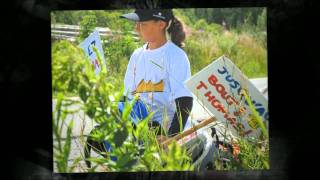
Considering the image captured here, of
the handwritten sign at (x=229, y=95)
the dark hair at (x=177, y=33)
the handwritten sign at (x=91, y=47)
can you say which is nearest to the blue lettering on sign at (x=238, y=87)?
the handwritten sign at (x=229, y=95)

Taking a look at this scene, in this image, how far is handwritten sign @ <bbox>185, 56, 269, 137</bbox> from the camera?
6.25 meters

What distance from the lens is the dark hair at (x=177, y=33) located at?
20.5ft

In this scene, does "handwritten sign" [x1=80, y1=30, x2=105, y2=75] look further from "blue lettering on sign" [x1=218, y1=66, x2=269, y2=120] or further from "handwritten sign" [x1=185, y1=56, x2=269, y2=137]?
"blue lettering on sign" [x1=218, y1=66, x2=269, y2=120]

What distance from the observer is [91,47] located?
6242 mm

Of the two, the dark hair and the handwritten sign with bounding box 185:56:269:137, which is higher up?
the dark hair

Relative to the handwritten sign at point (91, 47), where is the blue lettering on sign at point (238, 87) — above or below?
below

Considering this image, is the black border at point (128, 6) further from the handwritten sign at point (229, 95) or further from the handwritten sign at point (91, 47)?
the handwritten sign at point (91, 47)

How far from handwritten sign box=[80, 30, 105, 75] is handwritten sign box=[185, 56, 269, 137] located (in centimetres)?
88

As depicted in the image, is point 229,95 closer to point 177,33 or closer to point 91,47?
point 177,33

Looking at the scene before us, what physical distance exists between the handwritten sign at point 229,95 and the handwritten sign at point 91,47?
88cm

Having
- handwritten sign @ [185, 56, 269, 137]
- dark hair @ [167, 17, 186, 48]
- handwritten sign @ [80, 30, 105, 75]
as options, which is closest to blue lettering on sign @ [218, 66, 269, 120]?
handwritten sign @ [185, 56, 269, 137]

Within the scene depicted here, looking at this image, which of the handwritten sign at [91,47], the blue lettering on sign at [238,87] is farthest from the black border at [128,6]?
the handwritten sign at [91,47]
